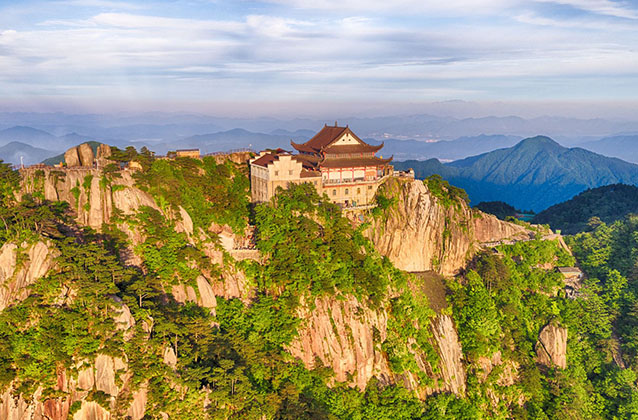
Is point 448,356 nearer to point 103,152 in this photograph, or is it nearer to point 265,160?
point 265,160

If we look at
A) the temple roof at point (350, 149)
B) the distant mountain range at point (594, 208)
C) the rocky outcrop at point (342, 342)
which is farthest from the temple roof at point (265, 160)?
the distant mountain range at point (594, 208)

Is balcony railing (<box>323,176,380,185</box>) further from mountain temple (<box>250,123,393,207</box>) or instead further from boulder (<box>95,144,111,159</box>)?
boulder (<box>95,144,111,159</box>)

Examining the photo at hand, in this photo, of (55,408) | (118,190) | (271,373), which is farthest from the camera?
(118,190)

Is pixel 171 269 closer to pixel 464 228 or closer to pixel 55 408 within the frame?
pixel 55 408

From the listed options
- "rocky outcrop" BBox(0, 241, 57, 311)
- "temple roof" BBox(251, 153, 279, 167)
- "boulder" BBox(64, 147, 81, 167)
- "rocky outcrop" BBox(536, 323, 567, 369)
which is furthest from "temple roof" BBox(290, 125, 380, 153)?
"rocky outcrop" BBox(0, 241, 57, 311)

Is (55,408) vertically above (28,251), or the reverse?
(28,251)

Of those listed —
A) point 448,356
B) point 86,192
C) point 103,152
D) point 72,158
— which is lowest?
point 448,356

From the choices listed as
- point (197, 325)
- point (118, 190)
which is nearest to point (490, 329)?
point (197, 325)

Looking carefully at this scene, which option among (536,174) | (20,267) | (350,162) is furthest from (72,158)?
(536,174)
